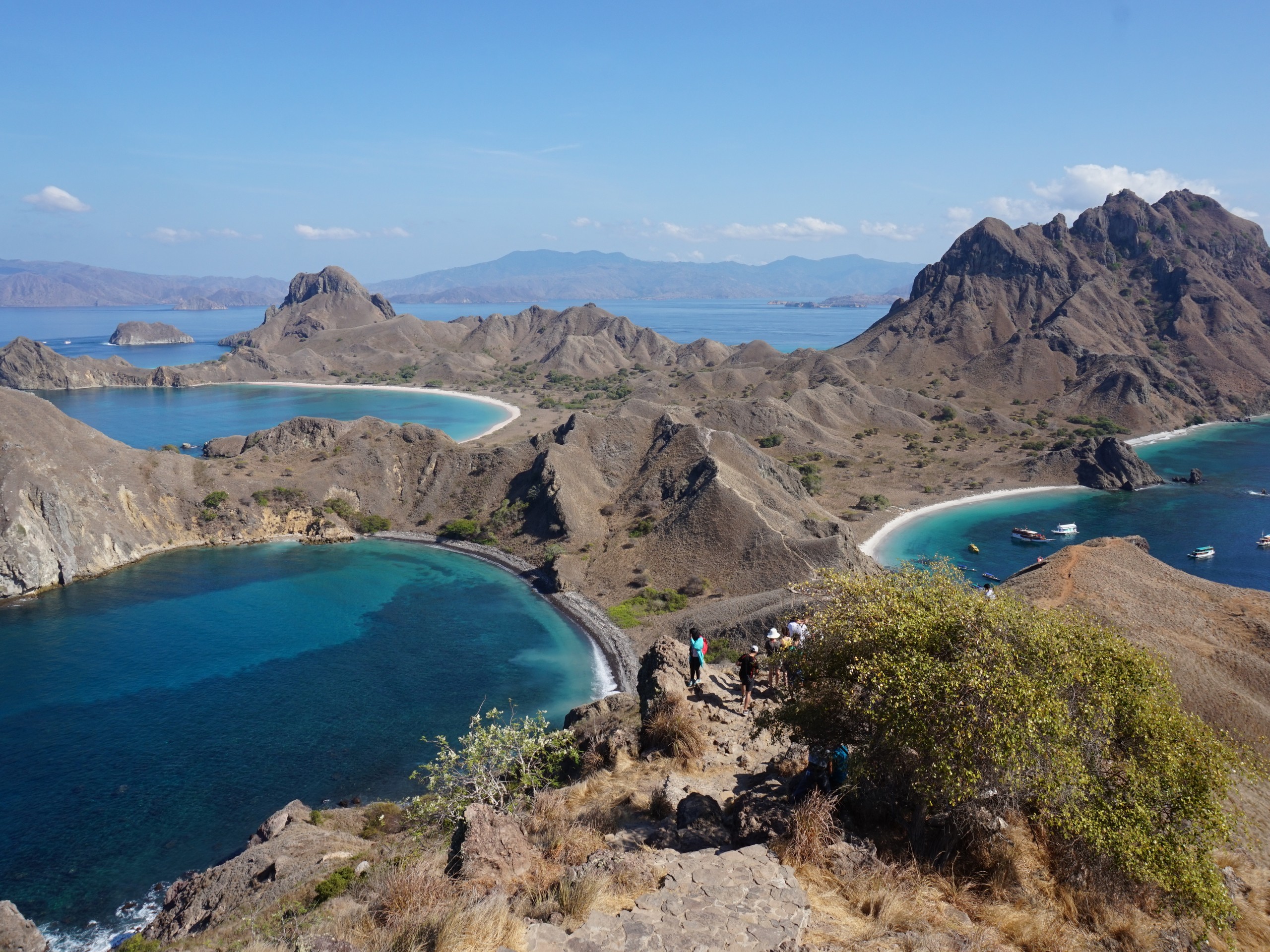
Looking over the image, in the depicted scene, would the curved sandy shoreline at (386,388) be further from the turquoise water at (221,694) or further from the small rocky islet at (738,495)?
the turquoise water at (221,694)

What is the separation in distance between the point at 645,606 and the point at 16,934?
36.8 metres

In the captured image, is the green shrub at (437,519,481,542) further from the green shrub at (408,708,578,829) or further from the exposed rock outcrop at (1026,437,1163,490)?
the exposed rock outcrop at (1026,437,1163,490)

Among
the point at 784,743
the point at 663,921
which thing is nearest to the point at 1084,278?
the point at 784,743

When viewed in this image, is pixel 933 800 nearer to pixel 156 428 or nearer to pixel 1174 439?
pixel 1174 439

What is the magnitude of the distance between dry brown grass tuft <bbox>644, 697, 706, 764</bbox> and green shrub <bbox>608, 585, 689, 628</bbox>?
26.1m

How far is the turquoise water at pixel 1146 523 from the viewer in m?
68.0

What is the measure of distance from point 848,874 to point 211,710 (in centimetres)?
3858

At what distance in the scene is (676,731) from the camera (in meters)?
23.7

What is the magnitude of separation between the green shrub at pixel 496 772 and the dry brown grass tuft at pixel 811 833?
8.93 meters

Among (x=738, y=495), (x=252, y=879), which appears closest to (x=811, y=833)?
(x=252, y=879)

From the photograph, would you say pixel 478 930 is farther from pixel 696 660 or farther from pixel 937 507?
pixel 937 507

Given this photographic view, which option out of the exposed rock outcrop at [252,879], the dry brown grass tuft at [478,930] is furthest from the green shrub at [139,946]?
the dry brown grass tuft at [478,930]

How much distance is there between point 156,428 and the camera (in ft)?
441

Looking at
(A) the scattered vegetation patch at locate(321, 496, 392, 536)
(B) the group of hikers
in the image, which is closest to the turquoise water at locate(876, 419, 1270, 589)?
(B) the group of hikers
